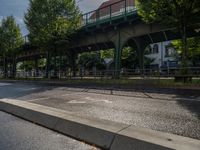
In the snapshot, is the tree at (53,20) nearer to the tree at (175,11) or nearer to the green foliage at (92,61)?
the tree at (175,11)

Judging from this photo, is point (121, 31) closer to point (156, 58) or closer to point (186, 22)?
point (186, 22)

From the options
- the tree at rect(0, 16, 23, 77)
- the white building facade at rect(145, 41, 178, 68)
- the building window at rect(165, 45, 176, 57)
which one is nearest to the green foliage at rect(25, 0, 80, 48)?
the tree at rect(0, 16, 23, 77)

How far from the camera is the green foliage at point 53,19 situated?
31000mm

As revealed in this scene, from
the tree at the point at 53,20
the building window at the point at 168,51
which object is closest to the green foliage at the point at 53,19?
the tree at the point at 53,20

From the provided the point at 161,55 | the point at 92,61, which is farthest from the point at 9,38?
the point at 161,55

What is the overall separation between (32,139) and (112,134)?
175cm

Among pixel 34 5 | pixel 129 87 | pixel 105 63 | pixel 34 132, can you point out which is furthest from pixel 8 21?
pixel 34 132

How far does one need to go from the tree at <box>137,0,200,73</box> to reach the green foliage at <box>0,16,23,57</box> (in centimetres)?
3479

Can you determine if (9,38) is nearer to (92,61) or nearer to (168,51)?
(92,61)

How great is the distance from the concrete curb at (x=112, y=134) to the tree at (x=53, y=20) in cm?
2542

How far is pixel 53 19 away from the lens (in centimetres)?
3119

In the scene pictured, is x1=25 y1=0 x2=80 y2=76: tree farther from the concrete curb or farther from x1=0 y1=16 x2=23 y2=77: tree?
the concrete curb

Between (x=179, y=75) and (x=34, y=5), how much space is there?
873 inches

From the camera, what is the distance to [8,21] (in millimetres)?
49812
